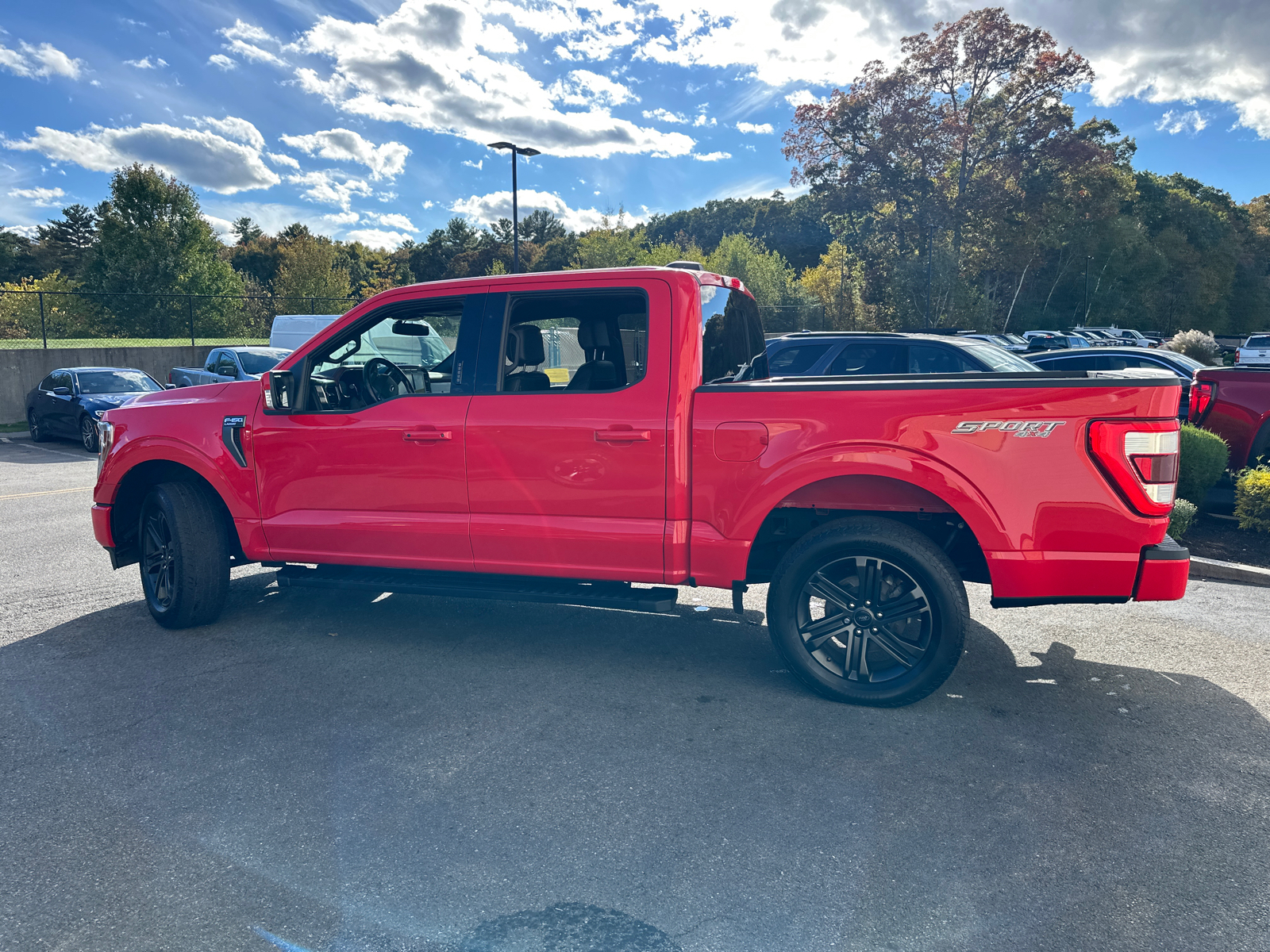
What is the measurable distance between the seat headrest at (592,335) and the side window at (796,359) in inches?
192

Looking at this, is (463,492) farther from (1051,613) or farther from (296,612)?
(1051,613)

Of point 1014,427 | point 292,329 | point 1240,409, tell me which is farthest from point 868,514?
point 292,329

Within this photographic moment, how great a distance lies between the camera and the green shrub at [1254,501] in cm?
747

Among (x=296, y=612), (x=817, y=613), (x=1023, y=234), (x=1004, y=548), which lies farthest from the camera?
(x=1023, y=234)

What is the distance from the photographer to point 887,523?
4098 millimetres

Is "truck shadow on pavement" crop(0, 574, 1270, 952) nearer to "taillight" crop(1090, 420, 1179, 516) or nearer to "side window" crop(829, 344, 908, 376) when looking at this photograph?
"taillight" crop(1090, 420, 1179, 516)

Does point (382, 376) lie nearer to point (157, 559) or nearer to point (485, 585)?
point (485, 585)

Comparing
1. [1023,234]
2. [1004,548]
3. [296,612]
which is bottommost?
[296,612]

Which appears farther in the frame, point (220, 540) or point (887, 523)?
point (220, 540)

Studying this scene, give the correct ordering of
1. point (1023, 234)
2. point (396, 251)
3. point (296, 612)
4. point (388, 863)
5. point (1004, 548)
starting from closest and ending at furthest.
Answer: point (388, 863) → point (1004, 548) → point (296, 612) → point (1023, 234) → point (396, 251)

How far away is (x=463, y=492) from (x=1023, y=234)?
154 feet

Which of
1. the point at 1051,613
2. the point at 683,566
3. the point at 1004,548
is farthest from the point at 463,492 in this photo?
the point at 1051,613

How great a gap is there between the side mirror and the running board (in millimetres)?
977

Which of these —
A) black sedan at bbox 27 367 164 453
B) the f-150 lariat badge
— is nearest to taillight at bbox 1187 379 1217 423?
the f-150 lariat badge
